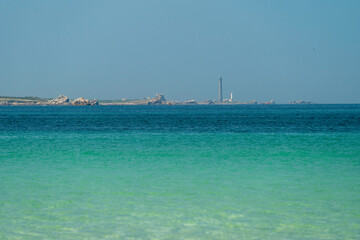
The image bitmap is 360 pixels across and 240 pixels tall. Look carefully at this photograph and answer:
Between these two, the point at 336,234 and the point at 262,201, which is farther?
the point at 262,201

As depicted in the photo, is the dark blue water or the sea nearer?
the sea

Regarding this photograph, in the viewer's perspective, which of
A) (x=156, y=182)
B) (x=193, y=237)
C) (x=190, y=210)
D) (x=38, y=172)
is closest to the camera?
(x=193, y=237)

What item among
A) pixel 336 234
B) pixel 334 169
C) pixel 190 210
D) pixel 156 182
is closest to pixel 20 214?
pixel 190 210

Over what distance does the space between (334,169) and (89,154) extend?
13.7 meters

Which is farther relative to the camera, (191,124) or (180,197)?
(191,124)

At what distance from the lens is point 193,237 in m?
9.87

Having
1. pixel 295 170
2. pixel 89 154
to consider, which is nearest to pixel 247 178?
pixel 295 170

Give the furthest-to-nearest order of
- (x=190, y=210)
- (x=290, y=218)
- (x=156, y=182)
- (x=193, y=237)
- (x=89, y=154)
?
1. (x=89, y=154)
2. (x=156, y=182)
3. (x=190, y=210)
4. (x=290, y=218)
5. (x=193, y=237)

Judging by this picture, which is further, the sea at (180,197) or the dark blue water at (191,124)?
the dark blue water at (191,124)

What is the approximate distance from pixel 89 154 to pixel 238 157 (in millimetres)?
8579

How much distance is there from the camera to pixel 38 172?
1952 centimetres

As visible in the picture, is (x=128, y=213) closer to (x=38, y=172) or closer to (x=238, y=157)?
(x=38, y=172)

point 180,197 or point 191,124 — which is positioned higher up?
point 180,197

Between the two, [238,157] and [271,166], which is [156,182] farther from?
[238,157]
